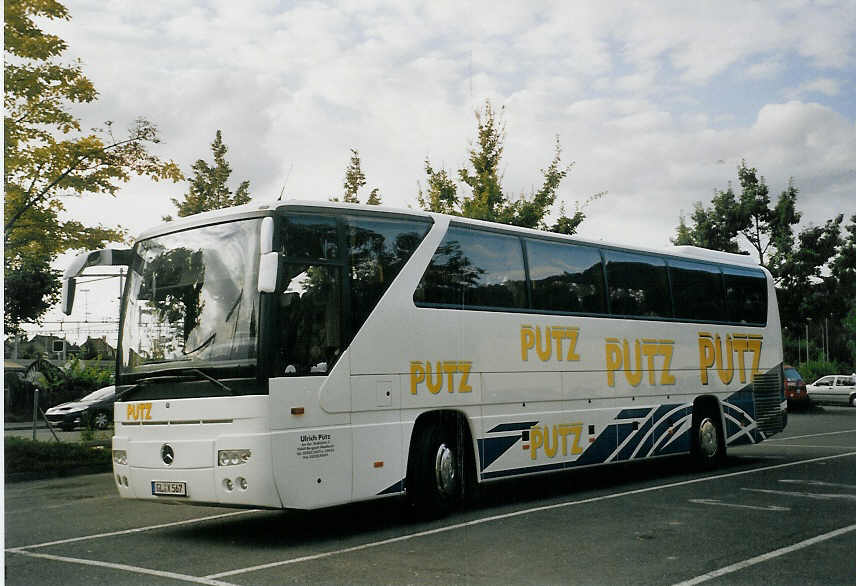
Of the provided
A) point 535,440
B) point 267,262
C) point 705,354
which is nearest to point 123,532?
point 267,262

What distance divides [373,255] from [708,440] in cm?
777

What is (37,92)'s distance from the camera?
1647cm

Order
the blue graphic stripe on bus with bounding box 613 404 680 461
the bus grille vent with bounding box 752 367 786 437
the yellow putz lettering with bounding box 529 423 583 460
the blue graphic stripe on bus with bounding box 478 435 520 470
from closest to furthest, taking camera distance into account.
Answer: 1. the blue graphic stripe on bus with bounding box 478 435 520 470
2. the yellow putz lettering with bounding box 529 423 583 460
3. the blue graphic stripe on bus with bounding box 613 404 680 461
4. the bus grille vent with bounding box 752 367 786 437

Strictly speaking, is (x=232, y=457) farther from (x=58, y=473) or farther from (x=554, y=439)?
(x=58, y=473)

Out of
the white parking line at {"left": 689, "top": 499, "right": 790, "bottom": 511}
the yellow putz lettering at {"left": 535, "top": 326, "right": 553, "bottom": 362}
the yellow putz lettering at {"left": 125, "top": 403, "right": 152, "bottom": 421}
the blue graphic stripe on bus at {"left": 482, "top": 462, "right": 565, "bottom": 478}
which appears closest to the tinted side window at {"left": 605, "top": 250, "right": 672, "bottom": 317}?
the yellow putz lettering at {"left": 535, "top": 326, "right": 553, "bottom": 362}

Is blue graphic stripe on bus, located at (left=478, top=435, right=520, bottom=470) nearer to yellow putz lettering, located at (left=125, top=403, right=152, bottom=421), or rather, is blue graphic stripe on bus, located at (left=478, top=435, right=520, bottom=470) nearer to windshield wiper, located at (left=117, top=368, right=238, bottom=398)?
windshield wiper, located at (left=117, top=368, right=238, bottom=398)

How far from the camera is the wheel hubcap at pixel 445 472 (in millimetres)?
10305

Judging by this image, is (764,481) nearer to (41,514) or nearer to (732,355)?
(732,355)

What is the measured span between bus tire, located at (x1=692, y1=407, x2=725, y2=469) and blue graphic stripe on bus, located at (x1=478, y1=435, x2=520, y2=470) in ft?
15.9

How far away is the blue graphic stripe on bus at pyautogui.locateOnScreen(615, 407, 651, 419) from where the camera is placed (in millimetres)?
13430

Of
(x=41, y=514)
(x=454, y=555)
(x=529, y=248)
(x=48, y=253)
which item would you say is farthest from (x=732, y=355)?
(x=48, y=253)

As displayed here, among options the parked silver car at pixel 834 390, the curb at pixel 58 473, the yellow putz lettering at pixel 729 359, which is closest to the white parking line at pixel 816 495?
the yellow putz lettering at pixel 729 359

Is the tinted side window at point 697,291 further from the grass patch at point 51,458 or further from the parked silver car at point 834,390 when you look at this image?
the parked silver car at point 834,390

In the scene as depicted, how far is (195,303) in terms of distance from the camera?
9.27 m
